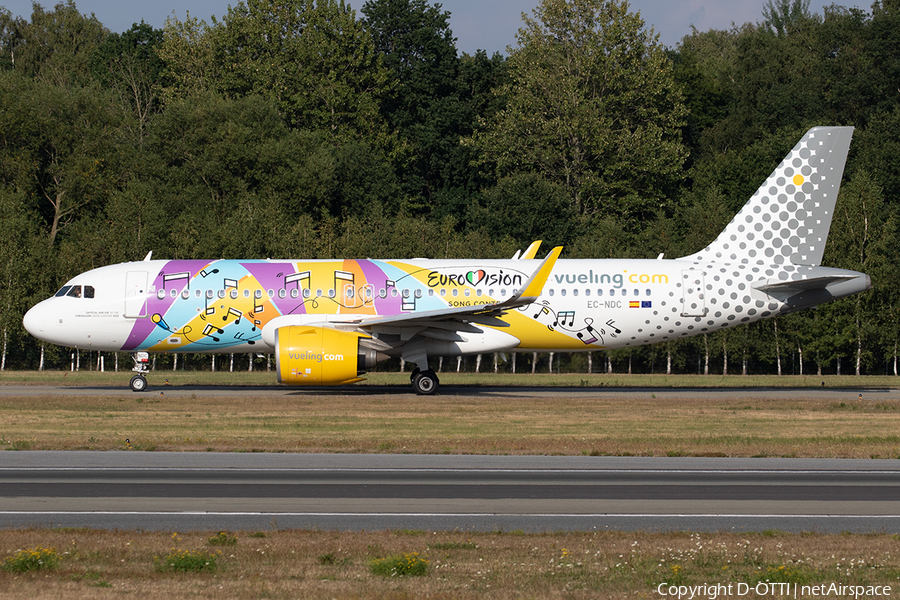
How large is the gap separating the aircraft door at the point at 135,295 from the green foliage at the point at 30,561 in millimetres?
19939

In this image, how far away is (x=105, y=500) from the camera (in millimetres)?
11969

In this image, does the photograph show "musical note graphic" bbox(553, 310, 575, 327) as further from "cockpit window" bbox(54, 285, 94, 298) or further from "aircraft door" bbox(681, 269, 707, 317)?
"cockpit window" bbox(54, 285, 94, 298)

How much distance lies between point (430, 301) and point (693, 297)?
25.7 ft

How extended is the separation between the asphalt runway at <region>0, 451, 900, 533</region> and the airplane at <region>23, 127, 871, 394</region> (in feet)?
38.4

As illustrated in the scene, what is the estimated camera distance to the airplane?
2802cm

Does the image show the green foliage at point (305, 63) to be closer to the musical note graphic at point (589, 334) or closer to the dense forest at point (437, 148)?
the dense forest at point (437, 148)

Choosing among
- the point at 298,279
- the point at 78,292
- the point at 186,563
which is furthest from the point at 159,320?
the point at 186,563

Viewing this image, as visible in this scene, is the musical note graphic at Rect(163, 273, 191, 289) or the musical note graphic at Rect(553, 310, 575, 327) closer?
the musical note graphic at Rect(163, 273, 191, 289)

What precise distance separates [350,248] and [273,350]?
815 inches

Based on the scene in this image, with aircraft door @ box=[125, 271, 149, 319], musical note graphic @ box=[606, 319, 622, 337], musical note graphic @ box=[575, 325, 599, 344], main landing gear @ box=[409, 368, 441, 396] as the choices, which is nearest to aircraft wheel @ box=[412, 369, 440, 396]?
main landing gear @ box=[409, 368, 441, 396]

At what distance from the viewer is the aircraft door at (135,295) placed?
92.1ft

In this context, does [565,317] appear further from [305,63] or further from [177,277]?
[305,63]

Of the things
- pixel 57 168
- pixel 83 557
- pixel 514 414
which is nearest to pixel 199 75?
pixel 57 168

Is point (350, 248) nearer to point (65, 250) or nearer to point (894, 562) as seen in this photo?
point (65, 250)
